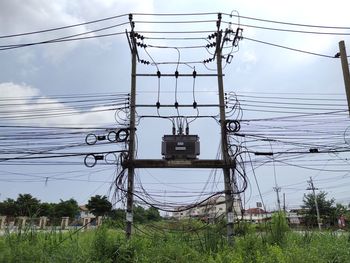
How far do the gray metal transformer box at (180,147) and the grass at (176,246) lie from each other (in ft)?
8.79

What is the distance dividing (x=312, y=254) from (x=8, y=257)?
8930 mm

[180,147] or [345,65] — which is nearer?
[180,147]

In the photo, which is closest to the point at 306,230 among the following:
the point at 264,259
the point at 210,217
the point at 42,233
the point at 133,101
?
the point at 210,217

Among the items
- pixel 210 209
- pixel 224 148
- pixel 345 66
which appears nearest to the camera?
pixel 224 148

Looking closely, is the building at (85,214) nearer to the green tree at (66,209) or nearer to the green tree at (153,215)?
the green tree at (66,209)

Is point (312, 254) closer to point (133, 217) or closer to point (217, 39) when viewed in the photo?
point (133, 217)

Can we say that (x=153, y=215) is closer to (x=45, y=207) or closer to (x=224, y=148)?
(x=224, y=148)

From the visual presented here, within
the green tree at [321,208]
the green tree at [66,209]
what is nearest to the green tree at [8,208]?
the green tree at [66,209]

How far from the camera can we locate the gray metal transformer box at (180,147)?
14.3m

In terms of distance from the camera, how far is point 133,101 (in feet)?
49.9

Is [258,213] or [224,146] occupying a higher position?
Result: [224,146]

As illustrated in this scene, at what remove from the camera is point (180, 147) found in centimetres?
1433

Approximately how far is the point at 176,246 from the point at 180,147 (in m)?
4.07

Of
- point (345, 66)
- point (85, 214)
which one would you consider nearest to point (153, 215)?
point (345, 66)
